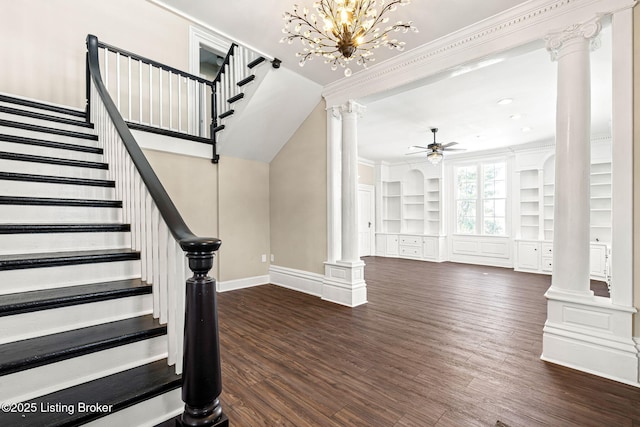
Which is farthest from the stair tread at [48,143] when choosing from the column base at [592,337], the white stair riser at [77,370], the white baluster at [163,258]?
Result: the column base at [592,337]

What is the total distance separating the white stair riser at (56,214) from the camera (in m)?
1.96

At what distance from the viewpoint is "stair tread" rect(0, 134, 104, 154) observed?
7.80ft

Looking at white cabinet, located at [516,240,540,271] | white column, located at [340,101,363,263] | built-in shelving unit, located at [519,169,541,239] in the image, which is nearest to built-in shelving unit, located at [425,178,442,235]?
built-in shelving unit, located at [519,169,541,239]

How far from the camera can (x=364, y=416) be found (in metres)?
1.75

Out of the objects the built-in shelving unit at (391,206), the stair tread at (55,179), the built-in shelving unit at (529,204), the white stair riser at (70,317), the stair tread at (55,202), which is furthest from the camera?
the built-in shelving unit at (391,206)

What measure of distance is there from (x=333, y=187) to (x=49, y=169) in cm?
301

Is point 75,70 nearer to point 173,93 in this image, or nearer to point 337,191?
point 173,93

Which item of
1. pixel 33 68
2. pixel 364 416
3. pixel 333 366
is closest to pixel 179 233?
pixel 364 416

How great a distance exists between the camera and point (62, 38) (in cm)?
417

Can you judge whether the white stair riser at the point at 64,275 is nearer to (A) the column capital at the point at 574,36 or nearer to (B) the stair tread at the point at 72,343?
(B) the stair tread at the point at 72,343

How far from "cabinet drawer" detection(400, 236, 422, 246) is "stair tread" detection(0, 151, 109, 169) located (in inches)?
297

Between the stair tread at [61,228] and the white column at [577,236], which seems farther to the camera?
the white column at [577,236]

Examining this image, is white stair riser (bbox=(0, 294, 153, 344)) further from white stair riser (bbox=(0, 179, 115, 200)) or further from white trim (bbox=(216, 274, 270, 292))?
white trim (bbox=(216, 274, 270, 292))

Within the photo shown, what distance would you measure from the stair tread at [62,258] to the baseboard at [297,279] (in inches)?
109
